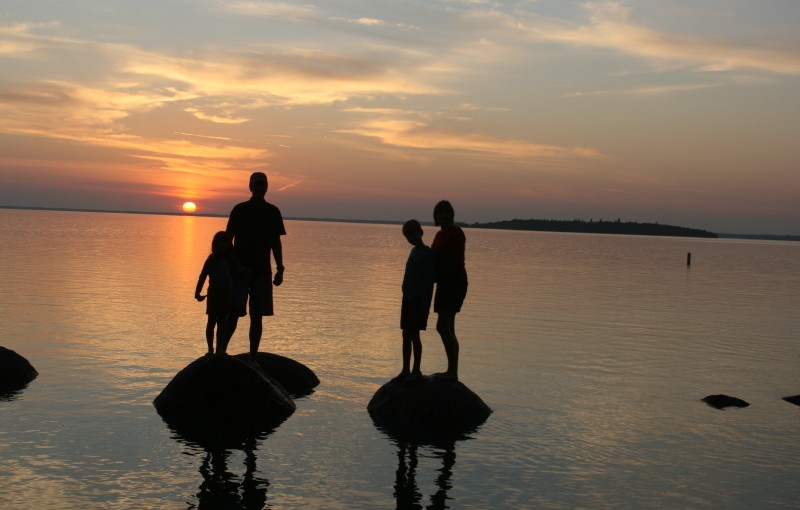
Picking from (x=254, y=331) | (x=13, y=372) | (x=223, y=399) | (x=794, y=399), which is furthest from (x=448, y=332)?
(x=13, y=372)

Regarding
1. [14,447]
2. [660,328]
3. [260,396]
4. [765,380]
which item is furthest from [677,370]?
[14,447]

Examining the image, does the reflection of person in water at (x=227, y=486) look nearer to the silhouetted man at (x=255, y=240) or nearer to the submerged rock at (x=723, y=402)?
the silhouetted man at (x=255, y=240)

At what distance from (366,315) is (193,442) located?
53.0ft

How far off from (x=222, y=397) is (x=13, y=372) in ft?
14.8

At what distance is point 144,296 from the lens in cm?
3033

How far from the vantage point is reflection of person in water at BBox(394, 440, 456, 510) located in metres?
8.88

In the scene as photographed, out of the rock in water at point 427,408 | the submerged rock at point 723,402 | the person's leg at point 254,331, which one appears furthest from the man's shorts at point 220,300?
the submerged rock at point 723,402

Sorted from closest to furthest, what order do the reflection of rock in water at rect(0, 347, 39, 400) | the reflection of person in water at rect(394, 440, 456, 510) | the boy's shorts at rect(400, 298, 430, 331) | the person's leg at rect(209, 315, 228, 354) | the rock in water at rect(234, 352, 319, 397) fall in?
the reflection of person in water at rect(394, 440, 456, 510) < the boy's shorts at rect(400, 298, 430, 331) < the person's leg at rect(209, 315, 228, 354) < the reflection of rock in water at rect(0, 347, 39, 400) < the rock in water at rect(234, 352, 319, 397)

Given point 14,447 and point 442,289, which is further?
point 442,289

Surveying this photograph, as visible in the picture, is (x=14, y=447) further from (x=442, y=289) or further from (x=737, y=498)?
(x=737, y=498)

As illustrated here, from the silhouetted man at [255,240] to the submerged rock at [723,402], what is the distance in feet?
26.2

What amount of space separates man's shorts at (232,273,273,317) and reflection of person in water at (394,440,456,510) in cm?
327

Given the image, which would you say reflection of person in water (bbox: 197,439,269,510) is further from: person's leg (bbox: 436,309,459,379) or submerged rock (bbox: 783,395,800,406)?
submerged rock (bbox: 783,395,800,406)

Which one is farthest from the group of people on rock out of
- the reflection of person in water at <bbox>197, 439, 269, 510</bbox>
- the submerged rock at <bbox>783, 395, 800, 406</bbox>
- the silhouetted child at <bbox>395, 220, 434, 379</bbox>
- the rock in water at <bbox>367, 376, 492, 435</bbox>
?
the submerged rock at <bbox>783, 395, 800, 406</bbox>
